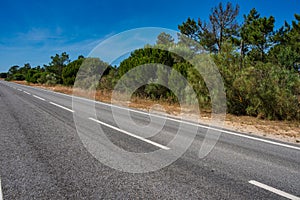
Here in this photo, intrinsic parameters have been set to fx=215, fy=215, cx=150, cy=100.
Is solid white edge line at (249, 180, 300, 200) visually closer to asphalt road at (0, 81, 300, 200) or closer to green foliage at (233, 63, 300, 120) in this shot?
asphalt road at (0, 81, 300, 200)

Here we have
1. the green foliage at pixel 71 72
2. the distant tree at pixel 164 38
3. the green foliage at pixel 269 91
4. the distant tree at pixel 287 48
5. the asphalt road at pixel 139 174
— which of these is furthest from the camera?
the distant tree at pixel 164 38

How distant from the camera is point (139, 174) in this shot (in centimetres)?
314

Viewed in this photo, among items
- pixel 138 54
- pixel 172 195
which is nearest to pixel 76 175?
pixel 172 195

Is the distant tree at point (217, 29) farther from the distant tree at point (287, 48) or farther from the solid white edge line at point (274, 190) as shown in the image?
the solid white edge line at point (274, 190)

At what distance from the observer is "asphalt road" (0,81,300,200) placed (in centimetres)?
262

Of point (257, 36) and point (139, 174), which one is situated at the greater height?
point (257, 36)

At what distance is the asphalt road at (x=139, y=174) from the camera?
2.62 meters

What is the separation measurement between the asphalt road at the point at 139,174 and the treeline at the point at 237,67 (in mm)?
3950

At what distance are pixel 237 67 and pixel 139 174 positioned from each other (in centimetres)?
838

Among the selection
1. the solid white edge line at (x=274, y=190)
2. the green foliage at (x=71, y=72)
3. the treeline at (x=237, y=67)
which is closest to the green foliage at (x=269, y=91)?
the treeline at (x=237, y=67)

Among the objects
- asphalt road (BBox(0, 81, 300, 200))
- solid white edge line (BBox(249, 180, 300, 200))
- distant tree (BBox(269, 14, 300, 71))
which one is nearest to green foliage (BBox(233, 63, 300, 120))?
asphalt road (BBox(0, 81, 300, 200))

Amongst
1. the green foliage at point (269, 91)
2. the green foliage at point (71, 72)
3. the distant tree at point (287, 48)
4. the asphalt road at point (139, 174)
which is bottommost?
the asphalt road at point (139, 174)

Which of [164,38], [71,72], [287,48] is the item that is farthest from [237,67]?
[71,72]

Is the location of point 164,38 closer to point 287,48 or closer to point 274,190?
point 287,48
